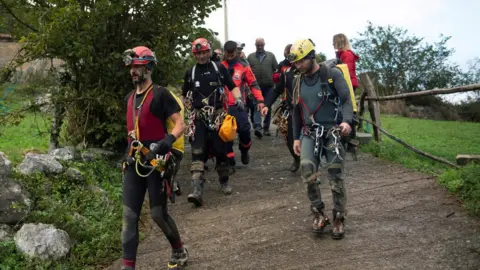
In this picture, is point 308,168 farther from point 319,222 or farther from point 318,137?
point 319,222

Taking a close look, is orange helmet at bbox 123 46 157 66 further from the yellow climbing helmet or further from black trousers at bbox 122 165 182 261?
the yellow climbing helmet

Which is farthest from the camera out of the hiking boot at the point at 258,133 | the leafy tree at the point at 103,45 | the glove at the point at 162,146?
the hiking boot at the point at 258,133

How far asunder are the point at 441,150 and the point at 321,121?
6.29m

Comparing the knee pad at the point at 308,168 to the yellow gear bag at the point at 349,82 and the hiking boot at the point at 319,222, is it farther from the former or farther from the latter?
the yellow gear bag at the point at 349,82

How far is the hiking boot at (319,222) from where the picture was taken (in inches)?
228

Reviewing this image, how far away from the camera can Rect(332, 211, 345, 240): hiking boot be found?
222 inches

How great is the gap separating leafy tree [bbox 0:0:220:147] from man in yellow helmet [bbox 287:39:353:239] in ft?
11.4

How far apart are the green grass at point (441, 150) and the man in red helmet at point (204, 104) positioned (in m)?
3.10

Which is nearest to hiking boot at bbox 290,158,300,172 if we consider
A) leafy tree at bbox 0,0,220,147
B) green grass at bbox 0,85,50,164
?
leafy tree at bbox 0,0,220,147

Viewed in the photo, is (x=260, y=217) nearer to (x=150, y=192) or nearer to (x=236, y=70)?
(x=150, y=192)

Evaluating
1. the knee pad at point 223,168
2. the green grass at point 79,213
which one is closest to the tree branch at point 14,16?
the green grass at point 79,213

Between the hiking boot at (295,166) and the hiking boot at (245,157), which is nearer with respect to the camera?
the hiking boot at (295,166)

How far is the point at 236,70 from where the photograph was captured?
8891 millimetres

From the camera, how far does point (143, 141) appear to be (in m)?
4.88
